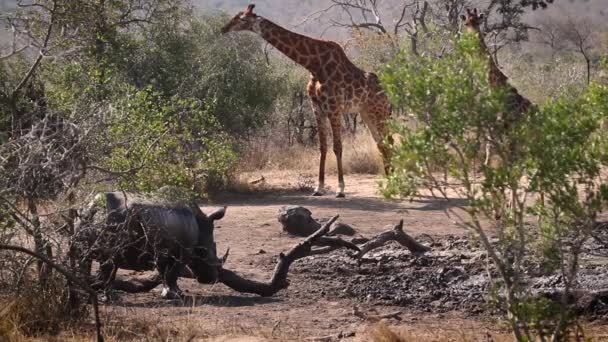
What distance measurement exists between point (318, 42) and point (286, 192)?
229 cm

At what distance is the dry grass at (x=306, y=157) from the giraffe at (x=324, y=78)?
206 centimetres

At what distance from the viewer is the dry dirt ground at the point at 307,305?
6.58 m

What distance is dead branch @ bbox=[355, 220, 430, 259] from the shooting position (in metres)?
8.71

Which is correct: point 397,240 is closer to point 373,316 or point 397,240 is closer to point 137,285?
point 373,316

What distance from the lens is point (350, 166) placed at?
16984mm

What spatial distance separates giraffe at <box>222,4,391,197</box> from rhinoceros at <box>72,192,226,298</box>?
612cm

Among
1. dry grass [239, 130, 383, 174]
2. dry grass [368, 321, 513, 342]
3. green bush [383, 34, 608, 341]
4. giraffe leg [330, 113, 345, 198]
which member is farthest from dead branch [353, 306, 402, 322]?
dry grass [239, 130, 383, 174]

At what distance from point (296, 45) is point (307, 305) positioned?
7.27 metres

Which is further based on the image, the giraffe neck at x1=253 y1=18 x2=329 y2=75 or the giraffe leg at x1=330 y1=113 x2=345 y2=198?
the giraffe neck at x1=253 y1=18 x2=329 y2=75

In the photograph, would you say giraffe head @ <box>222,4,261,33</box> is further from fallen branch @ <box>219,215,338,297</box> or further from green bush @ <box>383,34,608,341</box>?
green bush @ <box>383,34,608,341</box>

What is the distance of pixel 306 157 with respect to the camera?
17.7 m

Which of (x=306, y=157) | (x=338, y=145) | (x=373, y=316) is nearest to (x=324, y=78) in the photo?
(x=338, y=145)

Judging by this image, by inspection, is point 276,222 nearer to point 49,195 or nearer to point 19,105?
point 19,105

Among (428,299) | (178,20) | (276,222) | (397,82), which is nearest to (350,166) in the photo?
(178,20)
